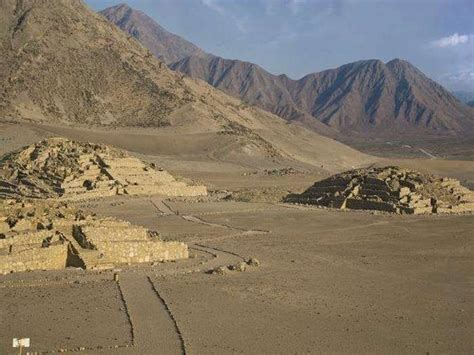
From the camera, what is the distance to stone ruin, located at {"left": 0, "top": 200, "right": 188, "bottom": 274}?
557 inches

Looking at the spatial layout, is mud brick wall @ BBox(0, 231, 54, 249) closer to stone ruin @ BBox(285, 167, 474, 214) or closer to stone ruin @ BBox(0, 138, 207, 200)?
stone ruin @ BBox(0, 138, 207, 200)

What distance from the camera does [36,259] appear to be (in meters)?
14.2

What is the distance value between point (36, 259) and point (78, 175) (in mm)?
21893

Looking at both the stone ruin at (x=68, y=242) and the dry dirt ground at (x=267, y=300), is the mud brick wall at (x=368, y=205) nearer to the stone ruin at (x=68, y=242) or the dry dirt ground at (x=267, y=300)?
the dry dirt ground at (x=267, y=300)

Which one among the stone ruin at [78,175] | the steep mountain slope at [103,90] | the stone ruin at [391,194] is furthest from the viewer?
the steep mountain slope at [103,90]

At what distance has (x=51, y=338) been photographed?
9586mm

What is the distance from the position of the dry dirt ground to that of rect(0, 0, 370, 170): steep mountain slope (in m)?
53.2

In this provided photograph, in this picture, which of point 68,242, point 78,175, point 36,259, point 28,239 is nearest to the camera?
point 36,259

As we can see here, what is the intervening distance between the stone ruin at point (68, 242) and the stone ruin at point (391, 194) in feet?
58.8

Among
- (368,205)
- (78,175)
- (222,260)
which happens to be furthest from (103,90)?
(222,260)

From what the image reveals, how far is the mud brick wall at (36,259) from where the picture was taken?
13672 millimetres

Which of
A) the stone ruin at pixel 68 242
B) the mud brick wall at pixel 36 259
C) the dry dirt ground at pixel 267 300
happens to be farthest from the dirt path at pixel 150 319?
the mud brick wall at pixel 36 259

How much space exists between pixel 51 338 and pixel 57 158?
29.2 m

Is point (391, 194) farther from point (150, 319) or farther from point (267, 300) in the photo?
point (150, 319)
